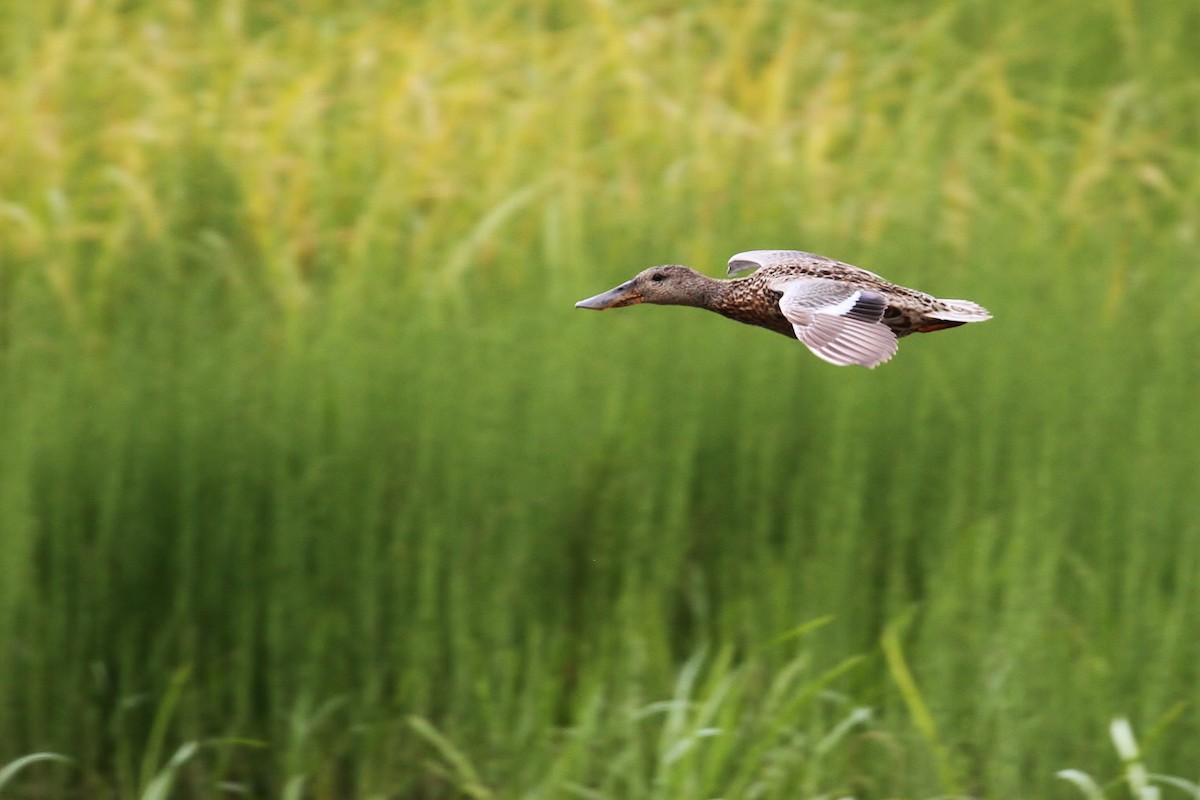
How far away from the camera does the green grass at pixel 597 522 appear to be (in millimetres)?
2797

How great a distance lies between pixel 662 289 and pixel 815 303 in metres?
0.13

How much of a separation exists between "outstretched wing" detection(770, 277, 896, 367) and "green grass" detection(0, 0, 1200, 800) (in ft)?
4.13

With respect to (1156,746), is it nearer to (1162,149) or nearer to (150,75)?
(1162,149)

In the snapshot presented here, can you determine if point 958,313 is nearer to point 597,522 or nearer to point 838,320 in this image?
point 838,320

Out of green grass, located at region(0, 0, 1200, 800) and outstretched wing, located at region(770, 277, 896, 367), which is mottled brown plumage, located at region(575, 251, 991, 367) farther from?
green grass, located at region(0, 0, 1200, 800)

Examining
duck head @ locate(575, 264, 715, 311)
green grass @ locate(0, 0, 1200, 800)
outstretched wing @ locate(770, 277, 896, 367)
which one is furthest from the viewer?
green grass @ locate(0, 0, 1200, 800)

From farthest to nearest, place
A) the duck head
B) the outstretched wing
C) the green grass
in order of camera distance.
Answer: the green grass < the duck head < the outstretched wing

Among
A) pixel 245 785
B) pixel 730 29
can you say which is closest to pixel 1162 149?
pixel 730 29

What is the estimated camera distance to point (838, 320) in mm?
1373

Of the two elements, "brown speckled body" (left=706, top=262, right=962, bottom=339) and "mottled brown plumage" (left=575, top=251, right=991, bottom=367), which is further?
"brown speckled body" (left=706, top=262, right=962, bottom=339)

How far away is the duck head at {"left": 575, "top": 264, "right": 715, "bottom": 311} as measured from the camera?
1.41 m

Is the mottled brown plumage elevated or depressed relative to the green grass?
elevated

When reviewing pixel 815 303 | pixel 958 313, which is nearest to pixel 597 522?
pixel 958 313

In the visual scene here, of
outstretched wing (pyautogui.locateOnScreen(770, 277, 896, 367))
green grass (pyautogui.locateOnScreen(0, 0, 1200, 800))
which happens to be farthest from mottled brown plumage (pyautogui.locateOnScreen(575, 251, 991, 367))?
green grass (pyautogui.locateOnScreen(0, 0, 1200, 800))
